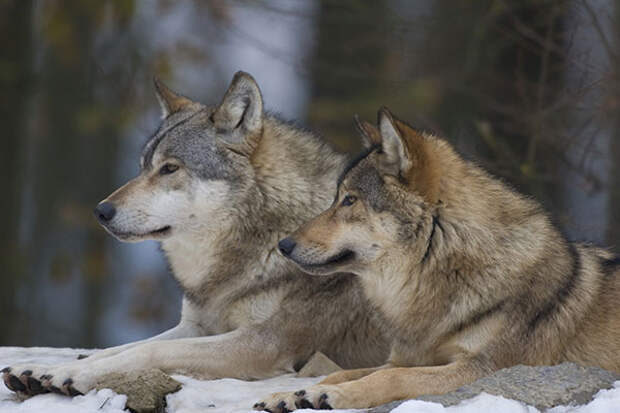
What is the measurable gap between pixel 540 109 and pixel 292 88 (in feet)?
35.5

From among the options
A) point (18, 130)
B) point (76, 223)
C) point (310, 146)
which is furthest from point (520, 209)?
point (76, 223)

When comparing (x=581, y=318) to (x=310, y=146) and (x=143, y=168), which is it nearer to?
(x=310, y=146)

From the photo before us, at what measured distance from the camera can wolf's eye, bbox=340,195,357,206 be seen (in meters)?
4.71

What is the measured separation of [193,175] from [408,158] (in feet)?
4.69

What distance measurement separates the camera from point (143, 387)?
4.36 meters

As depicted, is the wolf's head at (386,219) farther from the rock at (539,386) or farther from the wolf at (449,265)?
the rock at (539,386)

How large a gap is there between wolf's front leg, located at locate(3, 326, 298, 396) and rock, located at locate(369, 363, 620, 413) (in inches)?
51.6

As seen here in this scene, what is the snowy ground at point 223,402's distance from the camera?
150 inches

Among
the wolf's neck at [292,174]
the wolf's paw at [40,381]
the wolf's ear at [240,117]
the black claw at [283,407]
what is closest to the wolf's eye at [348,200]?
the wolf's neck at [292,174]

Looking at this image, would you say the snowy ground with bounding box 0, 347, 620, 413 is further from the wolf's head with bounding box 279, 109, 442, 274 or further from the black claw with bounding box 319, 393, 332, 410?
the wolf's head with bounding box 279, 109, 442, 274

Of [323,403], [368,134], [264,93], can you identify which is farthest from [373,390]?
[264,93]

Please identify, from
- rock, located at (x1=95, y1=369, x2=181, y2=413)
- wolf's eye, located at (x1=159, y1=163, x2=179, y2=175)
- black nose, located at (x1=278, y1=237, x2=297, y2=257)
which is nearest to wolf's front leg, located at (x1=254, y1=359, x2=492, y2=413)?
rock, located at (x1=95, y1=369, x2=181, y2=413)

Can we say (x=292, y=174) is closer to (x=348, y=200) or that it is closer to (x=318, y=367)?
A: (x=348, y=200)

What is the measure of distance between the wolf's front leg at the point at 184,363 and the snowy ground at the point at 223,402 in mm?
76
